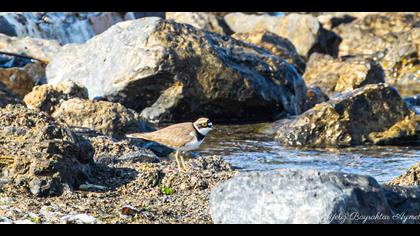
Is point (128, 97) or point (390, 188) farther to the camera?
point (128, 97)

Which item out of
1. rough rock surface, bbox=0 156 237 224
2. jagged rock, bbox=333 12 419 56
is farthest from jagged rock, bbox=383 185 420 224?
jagged rock, bbox=333 12 419 56

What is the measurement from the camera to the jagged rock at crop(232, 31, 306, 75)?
23719mm

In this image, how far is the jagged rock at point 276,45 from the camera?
2372 centimetres

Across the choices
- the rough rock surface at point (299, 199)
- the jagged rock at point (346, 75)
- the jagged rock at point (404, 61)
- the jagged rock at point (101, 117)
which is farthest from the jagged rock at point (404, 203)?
the jagged rock at point (404, 61)

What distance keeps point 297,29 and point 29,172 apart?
2242cm

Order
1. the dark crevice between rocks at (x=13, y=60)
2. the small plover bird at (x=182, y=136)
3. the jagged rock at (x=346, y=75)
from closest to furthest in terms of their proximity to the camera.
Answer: the small plover bird at (x=182, y=136), the dark crevice between rocks at (x=13, y=60), the jagged rock at (x=346, y=75)

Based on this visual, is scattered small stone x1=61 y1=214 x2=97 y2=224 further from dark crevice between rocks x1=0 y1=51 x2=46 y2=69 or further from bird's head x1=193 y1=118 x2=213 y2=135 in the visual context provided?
dark crevice between rocks x1=0 y1=51 x2=46 y2=69

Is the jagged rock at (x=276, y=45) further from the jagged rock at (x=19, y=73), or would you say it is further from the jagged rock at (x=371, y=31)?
the jagged rock at (x=19, y=73)

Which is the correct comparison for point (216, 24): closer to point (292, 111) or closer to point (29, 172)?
point (292, 111)

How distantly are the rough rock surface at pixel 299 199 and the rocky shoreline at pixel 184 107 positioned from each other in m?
0.01

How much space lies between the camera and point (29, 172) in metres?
7.20
